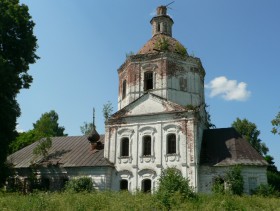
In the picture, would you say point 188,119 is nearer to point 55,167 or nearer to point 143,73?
point 143,73

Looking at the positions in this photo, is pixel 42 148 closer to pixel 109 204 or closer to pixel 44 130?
pixel 109 204

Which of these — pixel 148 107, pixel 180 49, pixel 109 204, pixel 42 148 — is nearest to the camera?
pixel 109 204

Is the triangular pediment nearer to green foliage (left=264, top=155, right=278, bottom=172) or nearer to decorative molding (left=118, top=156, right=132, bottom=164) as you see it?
decorative molding (left=118, top=156, right=132, bottom=164)

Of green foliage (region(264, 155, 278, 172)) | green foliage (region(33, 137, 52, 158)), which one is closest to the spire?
green foliage (region(33, 137, 52, 158))

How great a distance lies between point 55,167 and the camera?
23.0m

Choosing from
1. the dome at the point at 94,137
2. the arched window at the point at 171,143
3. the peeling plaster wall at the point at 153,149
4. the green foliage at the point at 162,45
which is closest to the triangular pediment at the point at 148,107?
the peeling plaster wall at the point at 153,149

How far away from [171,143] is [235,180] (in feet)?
14.0

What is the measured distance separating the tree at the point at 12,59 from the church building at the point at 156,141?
5.00m

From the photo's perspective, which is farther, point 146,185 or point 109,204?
point 146,185

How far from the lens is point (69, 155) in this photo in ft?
Answer: 78.9

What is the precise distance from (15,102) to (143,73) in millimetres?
8265

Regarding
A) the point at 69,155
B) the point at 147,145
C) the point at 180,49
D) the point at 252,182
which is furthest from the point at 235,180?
the point at 69,155

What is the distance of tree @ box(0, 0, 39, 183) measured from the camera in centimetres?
1889

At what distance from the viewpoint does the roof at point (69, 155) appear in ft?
73.9
